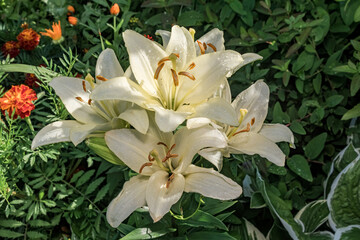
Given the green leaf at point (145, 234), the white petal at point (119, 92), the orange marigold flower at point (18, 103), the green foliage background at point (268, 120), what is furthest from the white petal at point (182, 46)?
the orange marigold flower at point (18, 103)

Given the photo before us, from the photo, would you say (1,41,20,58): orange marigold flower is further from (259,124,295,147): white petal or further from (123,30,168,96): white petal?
(259,124,295,147): white petal

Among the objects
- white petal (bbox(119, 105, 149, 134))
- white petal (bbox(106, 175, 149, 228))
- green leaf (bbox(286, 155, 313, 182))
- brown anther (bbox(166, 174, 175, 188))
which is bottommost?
green leaf (bbox(286, 155, 313, 182))

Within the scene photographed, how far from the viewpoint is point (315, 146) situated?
1547mm

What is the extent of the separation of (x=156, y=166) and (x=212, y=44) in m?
0.27

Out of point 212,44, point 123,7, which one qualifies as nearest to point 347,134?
point 212,44

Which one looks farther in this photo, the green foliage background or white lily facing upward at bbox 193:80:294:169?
the green foliage background

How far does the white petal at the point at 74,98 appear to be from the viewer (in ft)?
2.84

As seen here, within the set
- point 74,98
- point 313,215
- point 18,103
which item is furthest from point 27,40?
point 313,215

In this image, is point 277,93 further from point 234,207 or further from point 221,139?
point 221,139

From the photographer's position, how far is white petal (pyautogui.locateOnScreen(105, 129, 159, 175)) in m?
0.77

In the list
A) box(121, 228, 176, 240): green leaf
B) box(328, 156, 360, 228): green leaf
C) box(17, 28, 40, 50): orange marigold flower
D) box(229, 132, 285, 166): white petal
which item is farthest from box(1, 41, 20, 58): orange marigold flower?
box(328, 156, 360, 228): green leaf

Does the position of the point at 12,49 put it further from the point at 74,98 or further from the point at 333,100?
the point at 333,100

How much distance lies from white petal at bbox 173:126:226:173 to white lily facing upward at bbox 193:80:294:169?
0.03 meters

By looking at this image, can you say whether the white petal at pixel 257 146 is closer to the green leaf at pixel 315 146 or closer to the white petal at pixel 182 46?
the white petal at pixel 182 46
